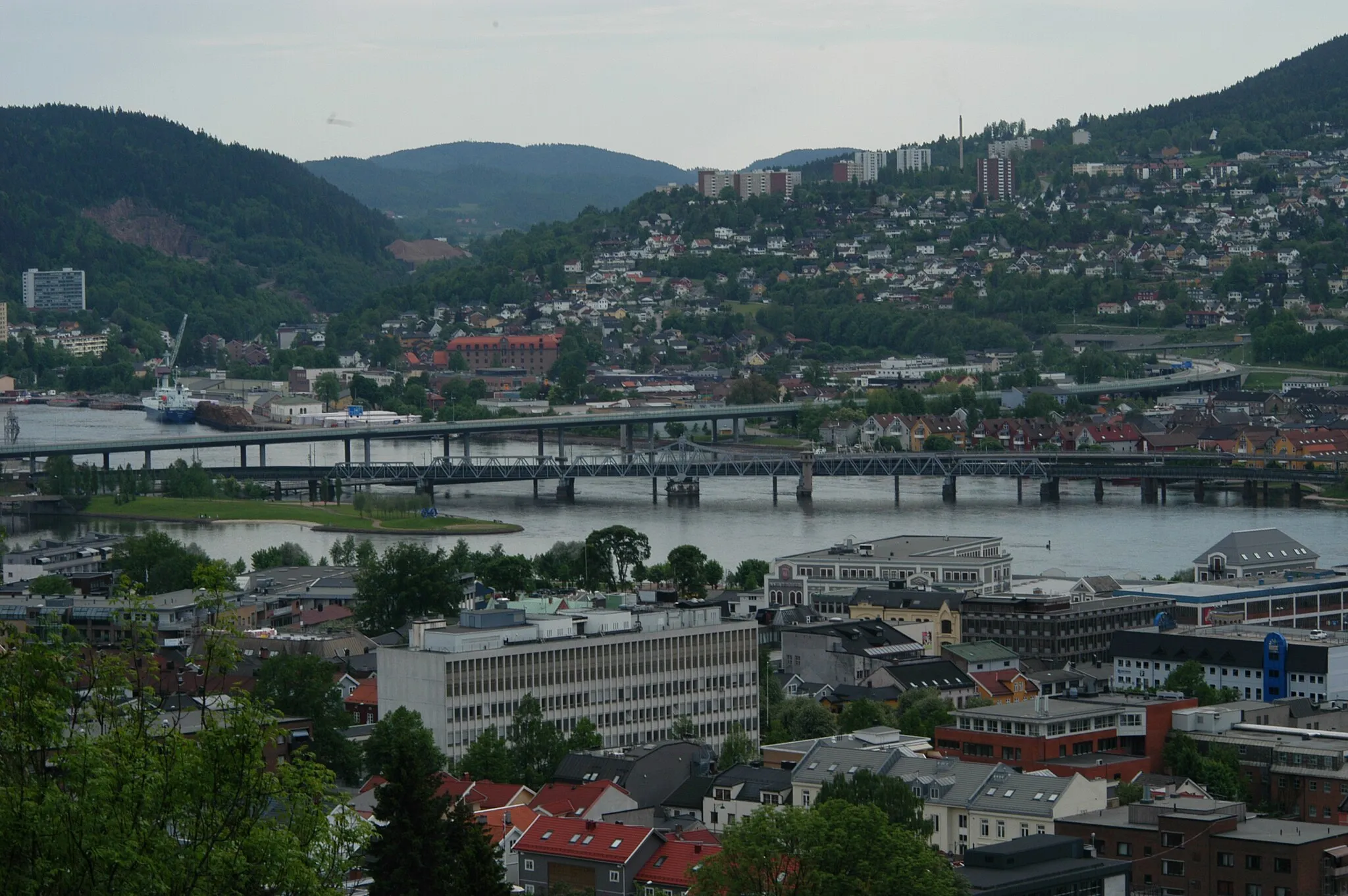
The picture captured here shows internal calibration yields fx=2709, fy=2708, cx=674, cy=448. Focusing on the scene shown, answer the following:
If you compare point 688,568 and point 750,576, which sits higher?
point 688,568

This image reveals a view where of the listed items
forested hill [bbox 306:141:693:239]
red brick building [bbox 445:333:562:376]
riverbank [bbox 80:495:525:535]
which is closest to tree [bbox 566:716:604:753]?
riverbank [bbox 80:495:525:535]

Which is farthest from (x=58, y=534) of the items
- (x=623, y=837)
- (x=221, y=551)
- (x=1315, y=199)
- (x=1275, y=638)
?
(x=1315, y=199)

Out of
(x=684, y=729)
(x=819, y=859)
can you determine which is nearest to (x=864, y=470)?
(x=684, y=729)

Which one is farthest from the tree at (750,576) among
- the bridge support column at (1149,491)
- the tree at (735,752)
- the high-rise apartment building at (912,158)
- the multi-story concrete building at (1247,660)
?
the high-rise apartment building at (912,158)

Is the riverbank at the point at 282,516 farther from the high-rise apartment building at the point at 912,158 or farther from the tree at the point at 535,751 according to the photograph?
the high-rise apartment building at the point at 912,158

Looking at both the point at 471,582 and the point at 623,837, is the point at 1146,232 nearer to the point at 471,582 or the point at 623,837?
the point at 471,582

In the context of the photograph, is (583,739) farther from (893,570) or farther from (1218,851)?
(893,570)
